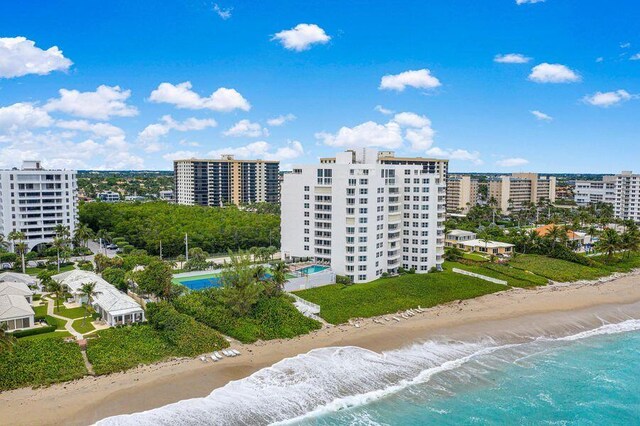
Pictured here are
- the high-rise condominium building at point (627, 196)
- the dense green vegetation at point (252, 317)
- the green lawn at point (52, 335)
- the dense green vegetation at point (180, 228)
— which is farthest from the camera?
the high-rise condominium building at point (627, 196)

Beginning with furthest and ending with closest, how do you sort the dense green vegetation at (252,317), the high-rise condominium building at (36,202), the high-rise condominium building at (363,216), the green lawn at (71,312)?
1. the high-rise condominium building at (36,202)
2. the high-rise condominium building at (363,216)
3. the green lawn at (71,312)
4. the dense green vegetation at (252,317)

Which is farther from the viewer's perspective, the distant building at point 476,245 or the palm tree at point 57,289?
the distant building at point 476,245

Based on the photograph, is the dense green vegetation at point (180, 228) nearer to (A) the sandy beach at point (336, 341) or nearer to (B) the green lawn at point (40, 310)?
(B) the green lawn at point (40, 310)

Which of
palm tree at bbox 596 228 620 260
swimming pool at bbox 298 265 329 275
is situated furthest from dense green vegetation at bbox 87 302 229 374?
palm tree at bbox 596 228 620 260

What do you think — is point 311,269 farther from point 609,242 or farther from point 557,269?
point 609,242

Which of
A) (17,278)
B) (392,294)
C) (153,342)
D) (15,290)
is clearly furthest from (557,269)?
(17,278)

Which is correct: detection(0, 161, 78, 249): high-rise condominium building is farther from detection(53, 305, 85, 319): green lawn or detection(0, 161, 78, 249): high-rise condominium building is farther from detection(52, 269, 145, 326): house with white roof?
detection(53, 305, 85, 319): green lawn

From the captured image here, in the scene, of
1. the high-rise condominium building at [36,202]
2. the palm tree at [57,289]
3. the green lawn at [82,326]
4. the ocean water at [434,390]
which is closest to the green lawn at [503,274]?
the ocean water at [434,390]

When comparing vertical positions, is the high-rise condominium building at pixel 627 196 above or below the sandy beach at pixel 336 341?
above
